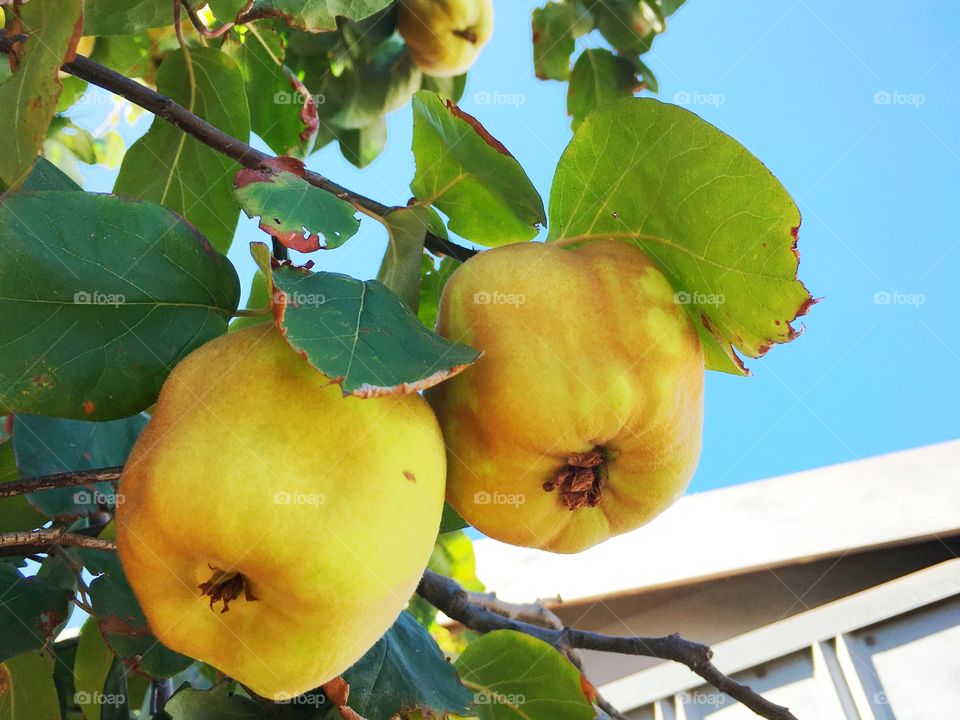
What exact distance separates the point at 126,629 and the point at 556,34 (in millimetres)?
1259

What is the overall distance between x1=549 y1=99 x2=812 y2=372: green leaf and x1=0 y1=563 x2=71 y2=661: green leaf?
0.69 meters

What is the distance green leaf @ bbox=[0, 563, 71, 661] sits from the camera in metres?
0.95

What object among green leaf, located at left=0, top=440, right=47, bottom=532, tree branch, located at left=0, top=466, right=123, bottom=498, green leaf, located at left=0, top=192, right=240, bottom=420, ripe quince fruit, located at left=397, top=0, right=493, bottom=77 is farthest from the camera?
ripe quince fruit, located at left=397, top=0, right=493, bottom=77

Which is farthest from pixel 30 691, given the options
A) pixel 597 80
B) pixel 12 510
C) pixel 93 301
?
pixel 597 80

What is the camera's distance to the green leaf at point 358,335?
0.54 metres

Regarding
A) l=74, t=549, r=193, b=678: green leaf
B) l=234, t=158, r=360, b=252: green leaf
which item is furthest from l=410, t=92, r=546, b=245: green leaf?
l=74, t=549, r=193, b=678: green leaf

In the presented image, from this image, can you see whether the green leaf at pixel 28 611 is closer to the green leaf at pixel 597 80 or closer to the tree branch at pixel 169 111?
the tree branch at pixel 169 111

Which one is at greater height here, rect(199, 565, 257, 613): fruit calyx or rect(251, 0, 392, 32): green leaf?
rect(251, 0, 392, 32): green leaf

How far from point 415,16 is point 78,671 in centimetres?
115

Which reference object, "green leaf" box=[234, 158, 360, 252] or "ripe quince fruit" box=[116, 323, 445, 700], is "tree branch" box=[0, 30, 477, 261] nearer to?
"green leaf" box=[234, 158, 360, 252]

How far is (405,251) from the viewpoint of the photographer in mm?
808

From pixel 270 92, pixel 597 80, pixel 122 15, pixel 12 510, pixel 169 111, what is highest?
pixel 597 80

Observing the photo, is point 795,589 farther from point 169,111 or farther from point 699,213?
point 169,111

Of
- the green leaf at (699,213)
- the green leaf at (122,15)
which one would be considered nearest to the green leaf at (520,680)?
the green leaf at (699,213)
